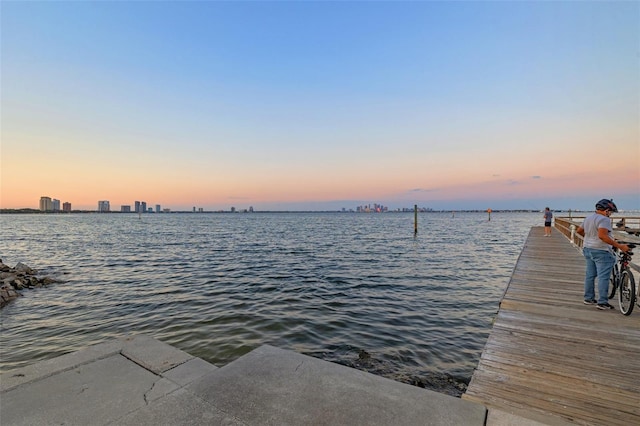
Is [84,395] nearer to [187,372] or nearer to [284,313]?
[187,372]

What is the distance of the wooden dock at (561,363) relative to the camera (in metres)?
3.50

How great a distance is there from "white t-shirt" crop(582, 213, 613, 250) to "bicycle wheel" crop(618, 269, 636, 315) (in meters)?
0.77

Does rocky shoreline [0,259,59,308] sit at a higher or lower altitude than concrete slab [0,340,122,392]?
lower

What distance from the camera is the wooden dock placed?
350 cm

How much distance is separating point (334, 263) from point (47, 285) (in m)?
13.4

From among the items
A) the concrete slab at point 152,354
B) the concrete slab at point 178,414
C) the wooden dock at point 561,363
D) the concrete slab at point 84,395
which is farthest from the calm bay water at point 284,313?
the concrete slab at point 178,414

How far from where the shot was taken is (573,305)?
7.18 m

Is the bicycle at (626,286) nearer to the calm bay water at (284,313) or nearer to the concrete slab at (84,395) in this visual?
the calm bay water at (284,313)

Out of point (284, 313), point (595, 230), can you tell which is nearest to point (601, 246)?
point (595, 230)

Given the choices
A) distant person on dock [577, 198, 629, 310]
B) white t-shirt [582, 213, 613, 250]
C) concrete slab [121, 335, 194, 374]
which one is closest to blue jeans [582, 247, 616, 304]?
distant person on dock [577, 198, 629, 310]

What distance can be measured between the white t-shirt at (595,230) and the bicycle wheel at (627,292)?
0.77 metres

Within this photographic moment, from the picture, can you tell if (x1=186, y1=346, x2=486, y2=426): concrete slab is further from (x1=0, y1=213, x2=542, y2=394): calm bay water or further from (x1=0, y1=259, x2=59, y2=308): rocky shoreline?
(x1=0, y1=259, x2=59, y2=308): rocky shoreline

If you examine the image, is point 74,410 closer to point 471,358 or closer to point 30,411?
point 30,411

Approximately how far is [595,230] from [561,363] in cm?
364
